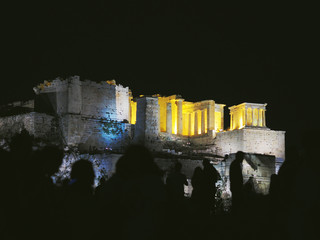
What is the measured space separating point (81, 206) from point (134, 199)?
3.14ft

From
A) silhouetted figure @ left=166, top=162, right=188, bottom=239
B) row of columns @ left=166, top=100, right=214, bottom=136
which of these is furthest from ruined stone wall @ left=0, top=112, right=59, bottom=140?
silhouetted figure @ left=166, top=162, right=188, bottom=239

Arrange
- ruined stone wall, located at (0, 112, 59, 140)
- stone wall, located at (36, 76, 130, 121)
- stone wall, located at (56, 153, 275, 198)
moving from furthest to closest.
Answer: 1. stone wall, located at (36, 76, 130, 121)
2. ruined stone wall, located at (0, 112, 59, 140)
3. stone wall, located at (56, 153, 275, 198)

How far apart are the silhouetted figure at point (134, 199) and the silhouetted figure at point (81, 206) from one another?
269mm

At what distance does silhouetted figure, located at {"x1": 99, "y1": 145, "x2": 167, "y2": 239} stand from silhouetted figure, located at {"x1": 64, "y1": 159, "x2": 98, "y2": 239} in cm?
27

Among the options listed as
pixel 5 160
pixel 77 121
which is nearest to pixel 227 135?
pixel 77 121

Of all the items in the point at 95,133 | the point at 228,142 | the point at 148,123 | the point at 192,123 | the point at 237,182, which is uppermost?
the point at 192,123

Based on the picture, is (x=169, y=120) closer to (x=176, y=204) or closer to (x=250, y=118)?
(x=250, y=118)

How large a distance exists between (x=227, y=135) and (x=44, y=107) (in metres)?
16.4

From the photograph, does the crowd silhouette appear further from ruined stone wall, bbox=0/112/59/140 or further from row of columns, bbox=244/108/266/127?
row of columns, bbox=244/108/266/127

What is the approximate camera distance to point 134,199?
21.6ft

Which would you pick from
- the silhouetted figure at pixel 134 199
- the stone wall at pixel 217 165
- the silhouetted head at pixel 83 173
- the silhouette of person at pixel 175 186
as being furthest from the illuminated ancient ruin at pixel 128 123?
the silhouetted figure at pixel 134 199

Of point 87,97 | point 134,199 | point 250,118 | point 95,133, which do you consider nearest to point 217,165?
point 250,118

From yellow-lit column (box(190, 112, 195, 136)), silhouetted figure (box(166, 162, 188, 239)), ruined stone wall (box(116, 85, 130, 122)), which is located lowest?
silhouetted figure (box(166, 162, 188, 239))

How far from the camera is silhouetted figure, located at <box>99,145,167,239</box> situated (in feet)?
21.6
